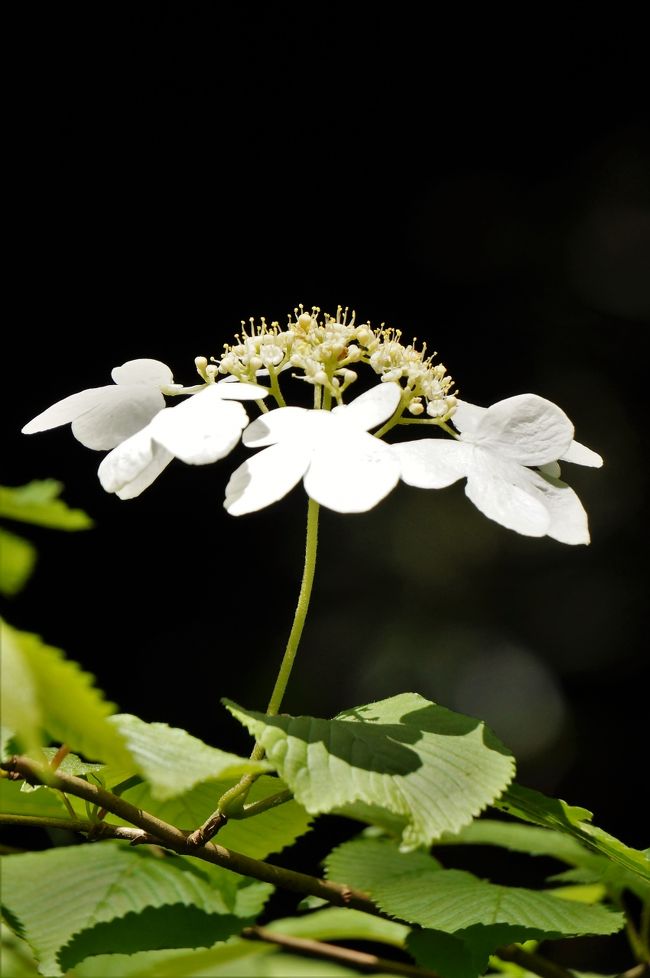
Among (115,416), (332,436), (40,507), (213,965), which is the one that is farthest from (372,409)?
(213,965)

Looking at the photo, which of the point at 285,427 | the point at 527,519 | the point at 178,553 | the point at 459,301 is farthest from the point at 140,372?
the point at 459,301

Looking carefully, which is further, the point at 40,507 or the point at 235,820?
the point at 235,820

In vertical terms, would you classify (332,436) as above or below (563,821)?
above

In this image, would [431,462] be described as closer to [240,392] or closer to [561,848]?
[240,392]

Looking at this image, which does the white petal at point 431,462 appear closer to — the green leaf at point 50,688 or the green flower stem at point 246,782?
the green flower stem at point 246,782

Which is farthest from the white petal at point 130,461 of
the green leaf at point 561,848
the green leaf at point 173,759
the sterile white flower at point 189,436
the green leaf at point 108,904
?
the green leaf at point 561,848
